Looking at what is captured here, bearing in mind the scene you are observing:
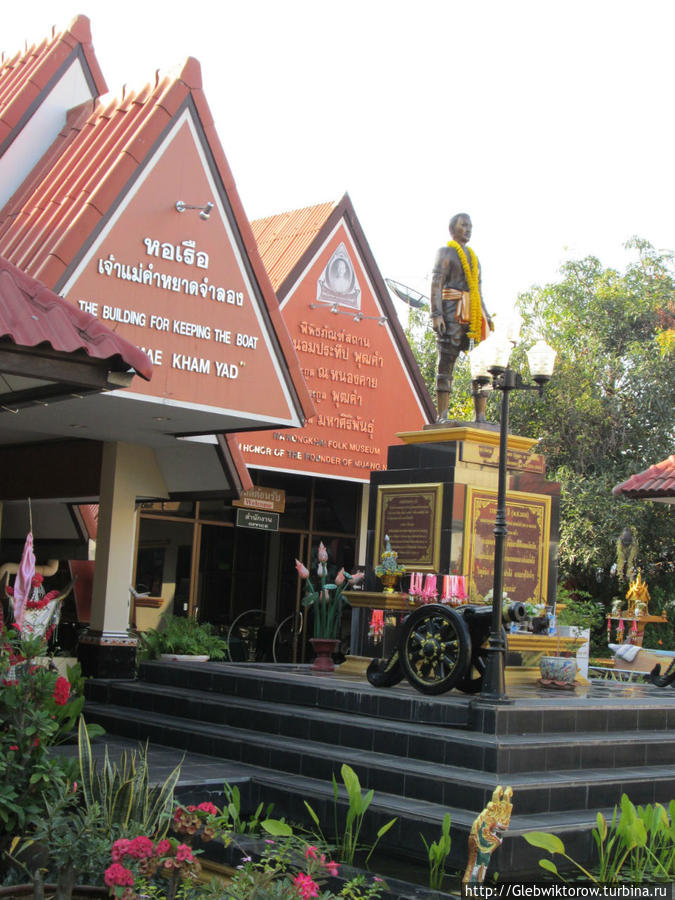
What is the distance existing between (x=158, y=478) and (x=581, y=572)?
13.4m

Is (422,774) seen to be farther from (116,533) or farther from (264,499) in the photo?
(264,499)

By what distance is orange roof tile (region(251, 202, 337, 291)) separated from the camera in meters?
19.5

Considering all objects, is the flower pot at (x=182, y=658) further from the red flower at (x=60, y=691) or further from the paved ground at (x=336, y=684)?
the red flower at (x=60, y=691)

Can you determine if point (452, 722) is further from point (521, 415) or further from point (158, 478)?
point (521, 415)

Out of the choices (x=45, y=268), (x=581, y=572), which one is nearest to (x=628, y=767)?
(x=45, y=268)

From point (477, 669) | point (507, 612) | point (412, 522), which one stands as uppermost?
point (412, 522)

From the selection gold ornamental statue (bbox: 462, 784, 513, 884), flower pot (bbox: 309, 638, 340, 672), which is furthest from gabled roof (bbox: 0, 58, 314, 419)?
gold ornamental statue (bbox: 462, 784, 513, 884)

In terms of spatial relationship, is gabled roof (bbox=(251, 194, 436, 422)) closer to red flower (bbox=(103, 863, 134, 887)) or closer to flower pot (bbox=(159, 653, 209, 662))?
flower pot (bbox=(159, 653, 209, 662))

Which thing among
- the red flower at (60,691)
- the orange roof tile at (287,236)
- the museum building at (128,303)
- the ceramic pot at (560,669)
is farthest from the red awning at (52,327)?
the orange roof tile at (287,236)

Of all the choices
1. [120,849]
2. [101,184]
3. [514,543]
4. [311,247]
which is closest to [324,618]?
[514,543]

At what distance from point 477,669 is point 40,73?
26.1 feet

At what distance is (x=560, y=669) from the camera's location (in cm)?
1017

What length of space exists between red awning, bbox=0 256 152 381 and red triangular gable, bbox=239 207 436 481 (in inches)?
465

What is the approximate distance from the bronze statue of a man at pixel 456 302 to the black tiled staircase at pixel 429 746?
3741 mm
